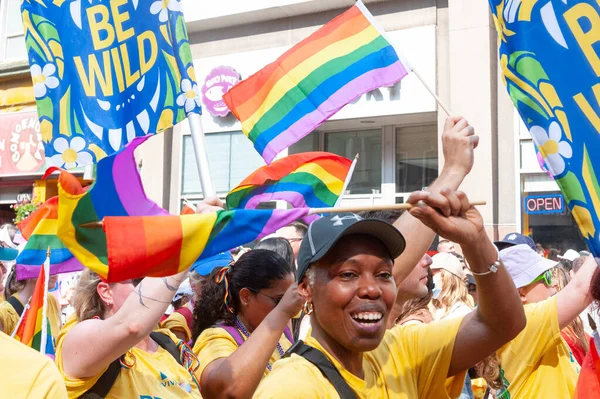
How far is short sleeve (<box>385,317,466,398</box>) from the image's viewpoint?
8.78 feet

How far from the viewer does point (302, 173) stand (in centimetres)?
498

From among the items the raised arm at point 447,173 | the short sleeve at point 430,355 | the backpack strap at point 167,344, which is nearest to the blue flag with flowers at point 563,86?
the raised arm at point 447,173

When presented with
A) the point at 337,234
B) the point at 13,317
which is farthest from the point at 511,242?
the point at 13,317

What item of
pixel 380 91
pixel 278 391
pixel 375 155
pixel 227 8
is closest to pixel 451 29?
pixel 380 91

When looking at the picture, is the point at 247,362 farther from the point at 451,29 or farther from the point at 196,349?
the point at 451,29

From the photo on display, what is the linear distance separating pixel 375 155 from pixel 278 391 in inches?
493

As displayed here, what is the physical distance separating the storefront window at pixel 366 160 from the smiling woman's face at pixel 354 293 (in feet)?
39.0

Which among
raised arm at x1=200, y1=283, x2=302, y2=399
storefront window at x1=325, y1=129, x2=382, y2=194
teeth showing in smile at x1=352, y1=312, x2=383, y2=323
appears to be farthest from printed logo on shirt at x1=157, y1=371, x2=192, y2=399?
storefront window at x1=325, y1=129, x2=382, y2=194

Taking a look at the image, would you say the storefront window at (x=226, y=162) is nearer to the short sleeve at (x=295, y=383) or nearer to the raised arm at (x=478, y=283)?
the raised arm at (x=478, y=283)

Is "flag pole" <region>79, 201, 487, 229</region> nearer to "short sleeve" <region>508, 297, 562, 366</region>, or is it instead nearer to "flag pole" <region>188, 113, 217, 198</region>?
"flag pole" <region>188, 113, 217, 198</region>

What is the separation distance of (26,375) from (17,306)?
4336 millimetres

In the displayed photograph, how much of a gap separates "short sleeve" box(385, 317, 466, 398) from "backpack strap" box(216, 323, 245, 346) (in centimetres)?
137

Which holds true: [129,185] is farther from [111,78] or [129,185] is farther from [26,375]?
[111,78]

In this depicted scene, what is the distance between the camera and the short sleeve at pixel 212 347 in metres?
3.68
